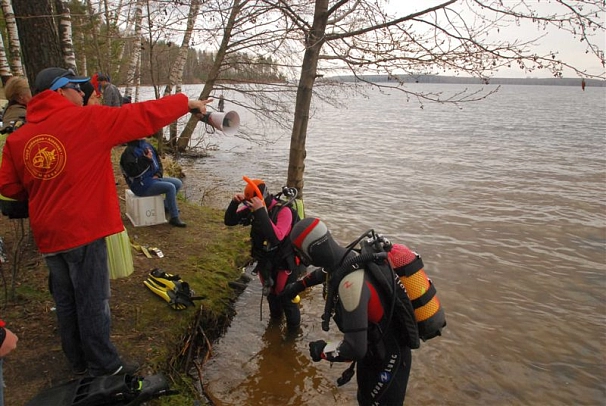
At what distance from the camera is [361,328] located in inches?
110

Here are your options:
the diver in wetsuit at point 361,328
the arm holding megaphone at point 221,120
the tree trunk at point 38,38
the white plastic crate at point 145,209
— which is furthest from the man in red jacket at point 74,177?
the white plastic crate at point 145,209

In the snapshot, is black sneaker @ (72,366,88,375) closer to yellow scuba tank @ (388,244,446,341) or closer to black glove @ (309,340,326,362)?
black glove @ (309,340,326,362)

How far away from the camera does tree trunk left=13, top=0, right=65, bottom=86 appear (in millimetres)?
4969

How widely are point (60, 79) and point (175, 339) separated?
264 cm

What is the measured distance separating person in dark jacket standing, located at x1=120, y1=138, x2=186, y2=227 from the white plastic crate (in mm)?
96

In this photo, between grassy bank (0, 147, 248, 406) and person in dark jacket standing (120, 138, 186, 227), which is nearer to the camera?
grassy bank (0, 147, 248, 406)

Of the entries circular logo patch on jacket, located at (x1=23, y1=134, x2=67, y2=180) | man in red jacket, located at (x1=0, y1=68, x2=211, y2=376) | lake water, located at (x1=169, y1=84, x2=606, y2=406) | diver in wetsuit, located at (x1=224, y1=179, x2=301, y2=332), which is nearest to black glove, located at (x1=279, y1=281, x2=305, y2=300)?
diver in wetsuit, located at (x1=224, y1=179, x2=301, y2=332)

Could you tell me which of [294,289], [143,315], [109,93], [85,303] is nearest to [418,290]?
[294,289]

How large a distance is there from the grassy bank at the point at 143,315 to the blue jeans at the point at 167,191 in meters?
0.45

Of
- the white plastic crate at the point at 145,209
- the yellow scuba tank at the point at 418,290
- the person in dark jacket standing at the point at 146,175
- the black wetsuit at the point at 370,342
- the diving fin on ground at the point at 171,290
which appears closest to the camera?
the black wetsuit at the point at 370,342

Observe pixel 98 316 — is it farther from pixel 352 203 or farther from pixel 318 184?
pixel 318 184

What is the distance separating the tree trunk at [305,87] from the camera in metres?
6.15

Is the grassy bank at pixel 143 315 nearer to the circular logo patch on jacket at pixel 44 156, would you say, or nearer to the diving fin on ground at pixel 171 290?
the diving fin on ground at pixel 171 290

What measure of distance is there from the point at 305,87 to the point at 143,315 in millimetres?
4016
